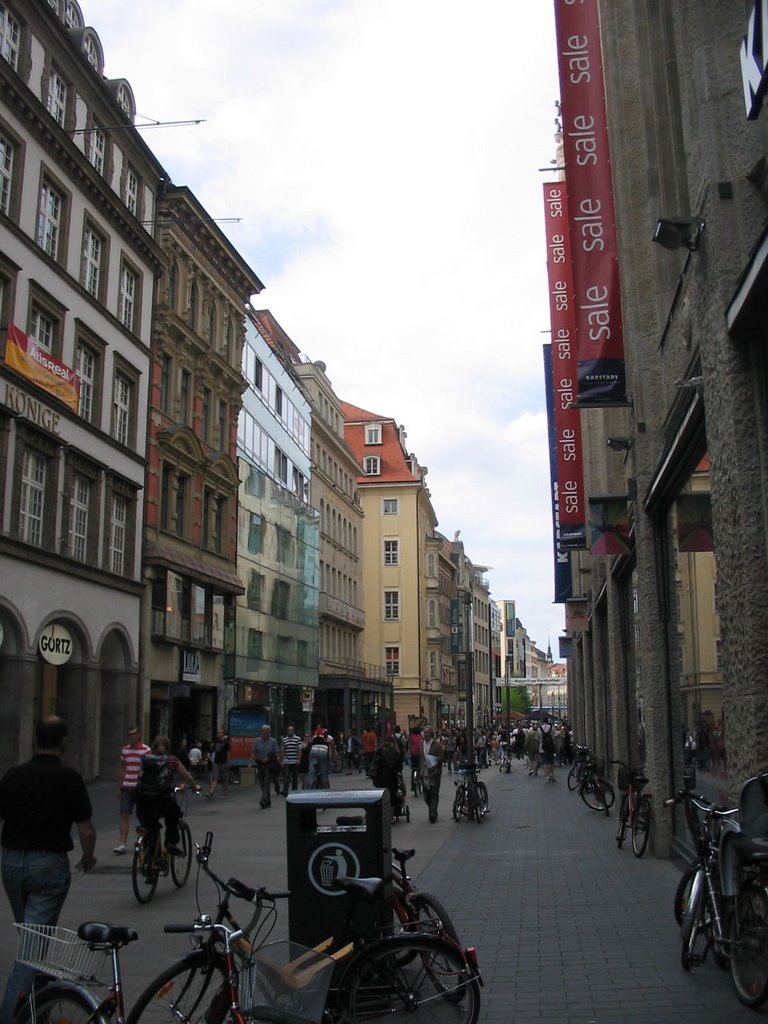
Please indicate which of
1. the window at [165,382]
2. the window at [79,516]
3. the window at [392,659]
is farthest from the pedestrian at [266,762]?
the window at [392,659]

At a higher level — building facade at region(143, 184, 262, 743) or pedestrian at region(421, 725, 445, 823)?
building facade at region(143, 184, 262, 743)

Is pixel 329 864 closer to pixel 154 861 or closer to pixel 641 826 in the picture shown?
pixel 154 861

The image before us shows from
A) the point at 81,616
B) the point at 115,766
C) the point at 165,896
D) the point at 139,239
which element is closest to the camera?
the point at 165,896

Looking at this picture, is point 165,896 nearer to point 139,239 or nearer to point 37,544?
point 37,544

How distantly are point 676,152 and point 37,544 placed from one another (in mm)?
20169

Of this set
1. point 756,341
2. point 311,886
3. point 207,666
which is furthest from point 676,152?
point 207,666

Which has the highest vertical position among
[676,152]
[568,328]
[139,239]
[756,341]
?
[139,239]

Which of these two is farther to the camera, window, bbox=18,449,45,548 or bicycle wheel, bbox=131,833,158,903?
window, bbox=18,449,45,548

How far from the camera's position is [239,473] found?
4416 centimetres

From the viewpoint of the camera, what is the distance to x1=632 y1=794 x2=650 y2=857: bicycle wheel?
46.6ft

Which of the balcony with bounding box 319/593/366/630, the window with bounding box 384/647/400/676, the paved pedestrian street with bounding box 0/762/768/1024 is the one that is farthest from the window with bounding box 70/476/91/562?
the window with bounding box 384/647/400/676

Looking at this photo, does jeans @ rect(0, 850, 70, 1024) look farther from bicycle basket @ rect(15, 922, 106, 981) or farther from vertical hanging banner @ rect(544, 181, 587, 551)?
vertical hanging banner @ rect(544, 181, 587, 551)

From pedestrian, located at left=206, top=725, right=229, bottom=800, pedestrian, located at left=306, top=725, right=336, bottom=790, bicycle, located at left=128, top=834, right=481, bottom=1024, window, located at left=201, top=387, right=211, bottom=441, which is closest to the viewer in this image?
bicycle, located at left=128, top=834, right=481, bottom=1024

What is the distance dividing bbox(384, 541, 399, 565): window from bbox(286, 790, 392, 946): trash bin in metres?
81.0
